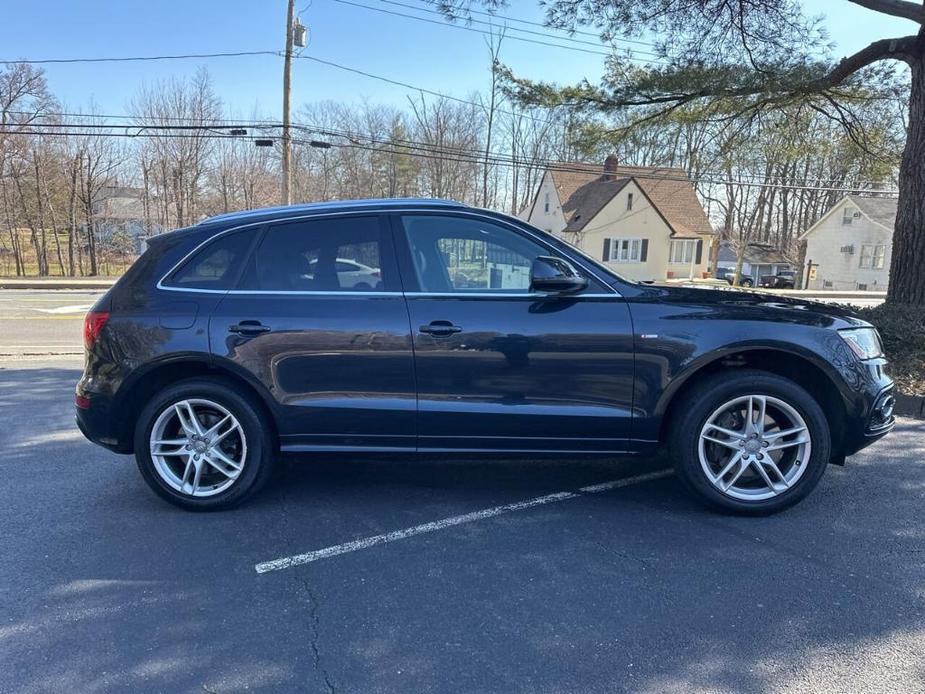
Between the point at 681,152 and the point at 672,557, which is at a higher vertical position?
the point at 681,152

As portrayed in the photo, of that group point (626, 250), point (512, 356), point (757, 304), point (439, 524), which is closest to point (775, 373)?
point (757, 304)

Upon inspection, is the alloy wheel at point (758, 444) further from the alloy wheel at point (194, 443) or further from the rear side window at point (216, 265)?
the rear side window at point (216, 265)

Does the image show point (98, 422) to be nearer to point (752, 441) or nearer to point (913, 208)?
point (752, 441)

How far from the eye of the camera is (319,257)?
378cm

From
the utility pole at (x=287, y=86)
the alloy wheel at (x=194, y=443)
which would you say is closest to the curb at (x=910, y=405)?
the alloy wheel at (x=194, y=443)

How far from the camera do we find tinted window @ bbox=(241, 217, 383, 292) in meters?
3.73

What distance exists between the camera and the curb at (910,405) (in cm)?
602

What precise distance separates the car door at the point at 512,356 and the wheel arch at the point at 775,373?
A: 0.27 meters

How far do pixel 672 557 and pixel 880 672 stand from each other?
101cm

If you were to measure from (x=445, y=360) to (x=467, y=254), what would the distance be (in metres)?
0.67

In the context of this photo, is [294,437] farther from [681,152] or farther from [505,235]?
[681,152]

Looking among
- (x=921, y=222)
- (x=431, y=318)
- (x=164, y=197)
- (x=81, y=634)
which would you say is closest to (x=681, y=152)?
(x=921, y=222)

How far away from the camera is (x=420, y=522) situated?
3625mm

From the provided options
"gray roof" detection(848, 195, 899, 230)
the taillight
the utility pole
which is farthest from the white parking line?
"gray roof" detection(848, 195, 899, 230)
